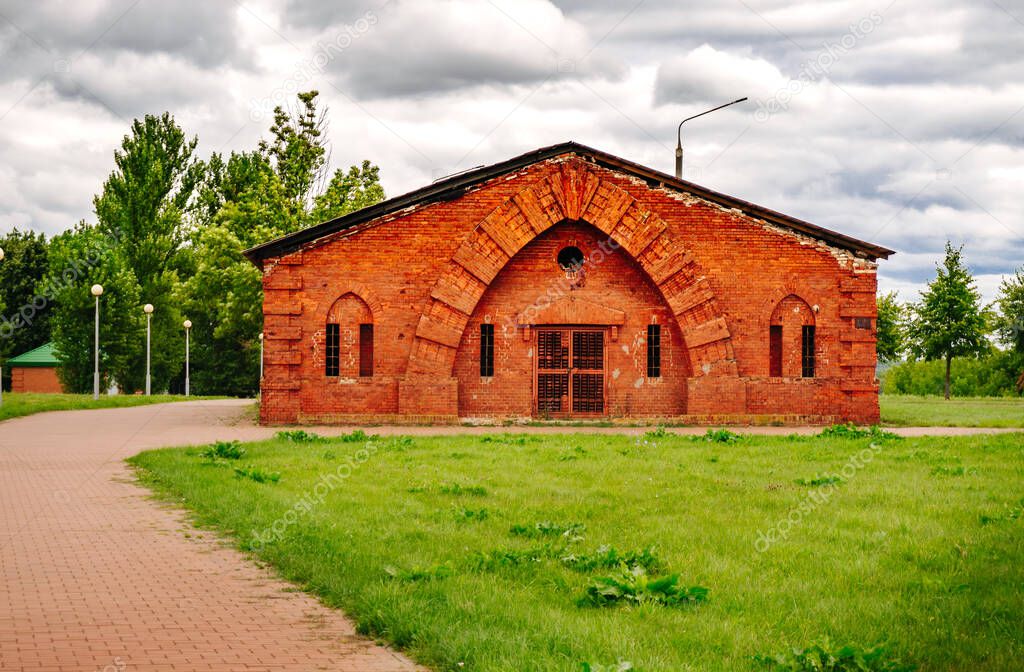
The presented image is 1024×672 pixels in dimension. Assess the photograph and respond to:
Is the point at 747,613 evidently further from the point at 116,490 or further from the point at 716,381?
the point at 716,381

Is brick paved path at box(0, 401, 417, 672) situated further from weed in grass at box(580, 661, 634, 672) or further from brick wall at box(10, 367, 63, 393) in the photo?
brick wall at box(10, 367, 63, 393)

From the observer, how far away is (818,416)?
26500 mm

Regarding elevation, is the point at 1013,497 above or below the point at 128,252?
below

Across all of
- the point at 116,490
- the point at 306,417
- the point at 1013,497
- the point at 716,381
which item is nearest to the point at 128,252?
the point at 306,417

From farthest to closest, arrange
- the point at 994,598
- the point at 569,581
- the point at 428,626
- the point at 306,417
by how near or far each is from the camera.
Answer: the point at 306,417 → the point at 569,581 → the point at 994,598 → the point at 428,626

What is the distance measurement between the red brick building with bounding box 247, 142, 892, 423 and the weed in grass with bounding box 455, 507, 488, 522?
14.7m

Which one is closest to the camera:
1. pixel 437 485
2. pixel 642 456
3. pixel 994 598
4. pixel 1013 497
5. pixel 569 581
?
pixel 994 598

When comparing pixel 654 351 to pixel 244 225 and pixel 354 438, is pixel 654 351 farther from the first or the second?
pixel 244 225

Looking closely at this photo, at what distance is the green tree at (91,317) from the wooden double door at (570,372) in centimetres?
2917

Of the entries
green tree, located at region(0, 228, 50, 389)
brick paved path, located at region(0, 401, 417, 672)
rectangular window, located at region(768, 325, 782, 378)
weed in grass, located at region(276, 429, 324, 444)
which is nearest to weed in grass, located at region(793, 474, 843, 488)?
brick paved path, located at region(0, 401, 417, 672)

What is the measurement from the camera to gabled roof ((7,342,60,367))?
220 feet

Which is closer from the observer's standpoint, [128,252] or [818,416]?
[818,416]

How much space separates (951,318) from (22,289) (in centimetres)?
5454

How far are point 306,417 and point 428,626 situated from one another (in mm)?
19713
